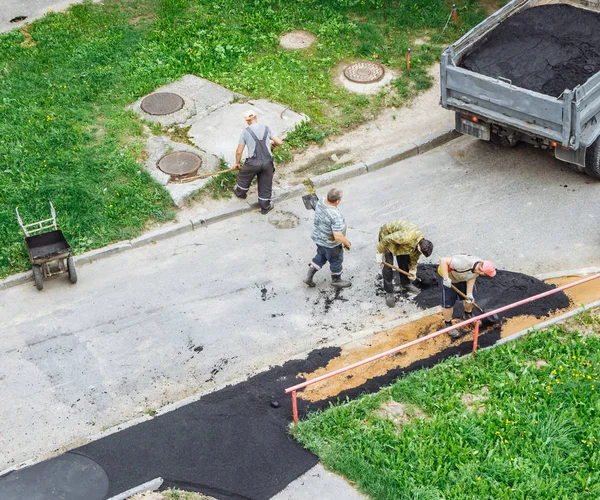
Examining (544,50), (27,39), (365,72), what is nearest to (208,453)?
(544,50)

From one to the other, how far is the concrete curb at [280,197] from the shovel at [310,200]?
0.51 feet

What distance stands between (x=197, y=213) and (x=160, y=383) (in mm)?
3475

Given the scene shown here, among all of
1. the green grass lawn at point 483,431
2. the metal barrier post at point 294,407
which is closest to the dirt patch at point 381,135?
the green grass lawn at point 483,431

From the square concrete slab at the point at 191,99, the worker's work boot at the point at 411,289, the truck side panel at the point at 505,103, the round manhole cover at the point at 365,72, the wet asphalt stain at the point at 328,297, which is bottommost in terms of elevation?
the wet asphalt stain at the point at 328,297

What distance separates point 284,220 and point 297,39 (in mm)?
5318

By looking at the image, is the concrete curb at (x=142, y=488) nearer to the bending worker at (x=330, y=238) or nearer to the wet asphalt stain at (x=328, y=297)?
the wet asphalt stain at (x=328, y=297)

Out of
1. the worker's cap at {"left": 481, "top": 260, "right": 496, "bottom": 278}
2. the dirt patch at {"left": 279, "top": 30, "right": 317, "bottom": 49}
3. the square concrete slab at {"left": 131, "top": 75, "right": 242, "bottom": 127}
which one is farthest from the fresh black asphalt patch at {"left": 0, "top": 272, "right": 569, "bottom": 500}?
the dirt patch at {"left": 279, "top": 30, "right": 317, "bottom": 49}

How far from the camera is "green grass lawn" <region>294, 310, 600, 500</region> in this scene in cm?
812

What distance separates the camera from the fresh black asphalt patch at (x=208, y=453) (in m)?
8.19

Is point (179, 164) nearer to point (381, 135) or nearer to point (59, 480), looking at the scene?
point (381, 135)

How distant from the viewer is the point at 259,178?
12.3 m

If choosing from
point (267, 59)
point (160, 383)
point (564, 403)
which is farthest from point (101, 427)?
point (267, 59)

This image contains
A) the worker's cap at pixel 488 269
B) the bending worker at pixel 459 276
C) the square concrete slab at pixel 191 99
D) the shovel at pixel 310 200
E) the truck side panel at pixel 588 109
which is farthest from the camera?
the square concrete slab at pixel 191 99

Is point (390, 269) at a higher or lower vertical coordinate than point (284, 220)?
higher
